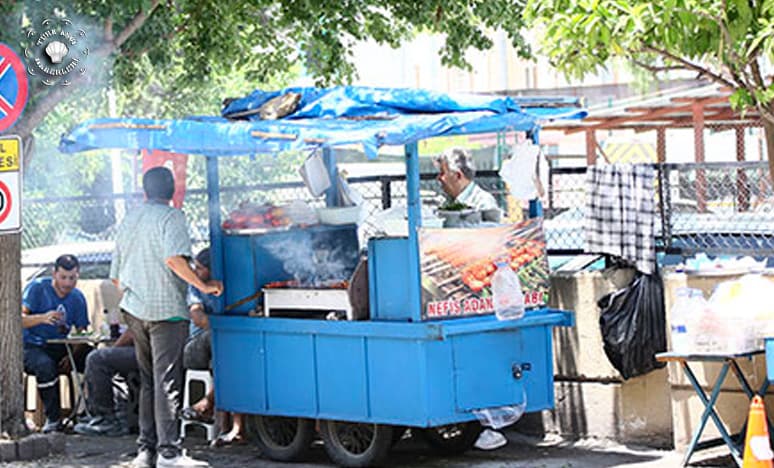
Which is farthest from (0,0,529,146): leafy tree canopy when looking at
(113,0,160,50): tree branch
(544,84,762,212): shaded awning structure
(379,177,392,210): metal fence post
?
(544,84,762,212): shaded awning structure

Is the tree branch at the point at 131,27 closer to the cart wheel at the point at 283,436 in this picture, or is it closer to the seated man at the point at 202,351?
the seated man at the point at 202,351

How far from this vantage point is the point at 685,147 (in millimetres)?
36031

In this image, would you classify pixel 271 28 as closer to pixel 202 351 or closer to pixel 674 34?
pixel 202 351

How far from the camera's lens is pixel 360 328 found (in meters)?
8.97

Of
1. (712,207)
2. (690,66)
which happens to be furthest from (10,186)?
(712,207)

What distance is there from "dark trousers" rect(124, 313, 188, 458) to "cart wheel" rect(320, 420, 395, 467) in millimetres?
1000

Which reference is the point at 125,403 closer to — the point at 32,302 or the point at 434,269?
the point at 32,302

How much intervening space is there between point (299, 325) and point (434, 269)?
3.54 ft

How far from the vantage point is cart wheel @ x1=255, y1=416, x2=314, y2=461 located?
957 cm

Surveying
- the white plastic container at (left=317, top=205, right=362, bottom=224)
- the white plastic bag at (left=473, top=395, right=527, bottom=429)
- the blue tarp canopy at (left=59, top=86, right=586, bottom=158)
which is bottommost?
the white plastic bag at (left=473, top=395, right=527, bottom=429)

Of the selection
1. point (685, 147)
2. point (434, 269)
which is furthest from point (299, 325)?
point (685, 147)

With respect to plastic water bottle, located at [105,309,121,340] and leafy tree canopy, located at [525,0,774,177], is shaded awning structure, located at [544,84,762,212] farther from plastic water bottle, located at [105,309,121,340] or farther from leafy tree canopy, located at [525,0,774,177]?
leafy tree canopy, located at [525,0,774,177]

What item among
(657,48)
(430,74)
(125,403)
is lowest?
(125,403)

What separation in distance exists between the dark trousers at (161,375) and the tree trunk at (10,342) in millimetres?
1161
